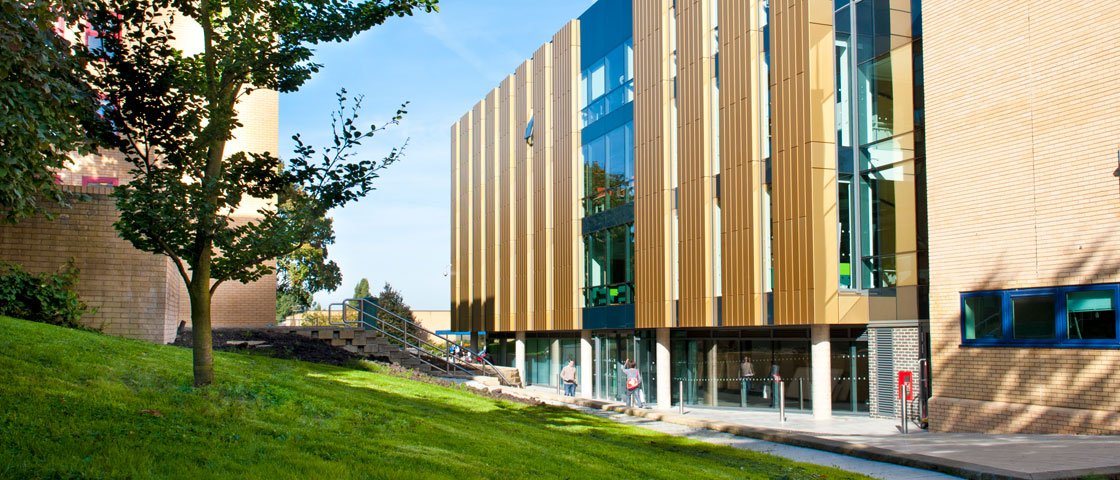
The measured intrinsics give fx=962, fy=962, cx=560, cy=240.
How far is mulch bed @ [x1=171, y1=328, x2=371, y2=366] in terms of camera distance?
80.3ft

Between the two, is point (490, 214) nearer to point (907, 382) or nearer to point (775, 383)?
point (775, 383)

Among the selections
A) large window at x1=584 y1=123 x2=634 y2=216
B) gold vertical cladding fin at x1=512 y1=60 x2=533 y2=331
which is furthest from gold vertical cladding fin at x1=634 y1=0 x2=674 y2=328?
gold vertical cladding fin at x1=512 y1=60 x2=533 y2=331

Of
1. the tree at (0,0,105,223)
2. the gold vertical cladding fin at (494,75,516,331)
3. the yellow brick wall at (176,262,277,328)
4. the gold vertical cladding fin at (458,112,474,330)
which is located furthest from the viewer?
the gold vertical cladding fin at (458,112,474,330)

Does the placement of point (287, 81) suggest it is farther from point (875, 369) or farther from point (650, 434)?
point (875, 369)

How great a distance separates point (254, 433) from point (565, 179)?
1120 inches

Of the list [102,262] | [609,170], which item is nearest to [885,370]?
[609,170]

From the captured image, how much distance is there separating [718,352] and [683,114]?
717 cm

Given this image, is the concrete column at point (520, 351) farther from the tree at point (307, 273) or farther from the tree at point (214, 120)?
the tree at point (214, 120)

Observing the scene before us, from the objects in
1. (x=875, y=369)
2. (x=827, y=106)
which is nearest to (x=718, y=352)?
(x=875, y=369)

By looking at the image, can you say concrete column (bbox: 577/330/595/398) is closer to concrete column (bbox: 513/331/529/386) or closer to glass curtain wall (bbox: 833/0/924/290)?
concrete column (bbox: 513/331/529/386)

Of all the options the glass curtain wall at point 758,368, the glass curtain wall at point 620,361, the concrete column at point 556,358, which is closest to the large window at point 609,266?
the glass curtain wall at point 620,361

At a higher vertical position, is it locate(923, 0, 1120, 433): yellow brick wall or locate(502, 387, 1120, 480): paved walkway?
locate(923, 0, 1120, 433): yellow brick wall

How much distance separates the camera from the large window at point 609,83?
32.9 meters

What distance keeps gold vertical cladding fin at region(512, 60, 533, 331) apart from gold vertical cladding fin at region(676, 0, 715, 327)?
534 inches
